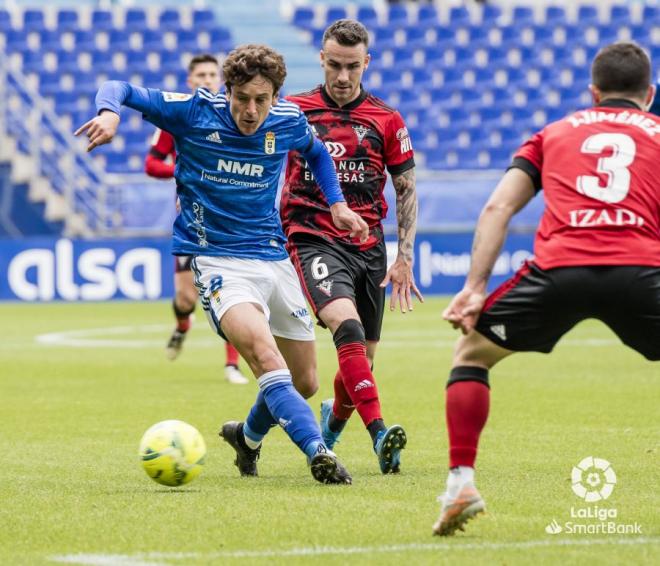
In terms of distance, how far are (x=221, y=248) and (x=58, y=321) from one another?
13.8 metres

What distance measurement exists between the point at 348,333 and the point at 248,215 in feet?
2.70

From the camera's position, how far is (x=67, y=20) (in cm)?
3058

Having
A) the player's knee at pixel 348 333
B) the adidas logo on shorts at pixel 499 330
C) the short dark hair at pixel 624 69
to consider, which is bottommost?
the player's knee at pixel 348 333

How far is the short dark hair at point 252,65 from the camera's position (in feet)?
22.6

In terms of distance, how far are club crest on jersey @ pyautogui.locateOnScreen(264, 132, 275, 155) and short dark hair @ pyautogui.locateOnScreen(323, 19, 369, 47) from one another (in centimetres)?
89

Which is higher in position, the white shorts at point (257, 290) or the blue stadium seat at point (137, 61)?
the white shorts at point (257, 290)

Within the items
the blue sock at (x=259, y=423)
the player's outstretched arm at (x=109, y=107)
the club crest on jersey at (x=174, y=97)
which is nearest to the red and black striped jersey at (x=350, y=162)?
the club crest on jersey at (x=174, y=97)

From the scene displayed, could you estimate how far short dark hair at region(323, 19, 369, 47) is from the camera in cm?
797

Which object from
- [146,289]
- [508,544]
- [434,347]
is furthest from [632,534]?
[146,289]

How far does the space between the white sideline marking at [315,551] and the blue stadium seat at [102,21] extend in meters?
26.5

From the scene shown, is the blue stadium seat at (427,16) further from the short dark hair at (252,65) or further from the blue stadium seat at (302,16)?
the short dark hair at (252,65)

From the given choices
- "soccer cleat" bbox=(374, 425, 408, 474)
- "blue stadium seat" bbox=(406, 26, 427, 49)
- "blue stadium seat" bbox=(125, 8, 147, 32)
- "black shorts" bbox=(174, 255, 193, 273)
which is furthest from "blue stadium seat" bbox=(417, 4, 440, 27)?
"soccer cleat" bbox=(374, 425, 408, 474)

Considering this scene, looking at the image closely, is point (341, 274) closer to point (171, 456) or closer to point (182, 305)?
point (171, 456)

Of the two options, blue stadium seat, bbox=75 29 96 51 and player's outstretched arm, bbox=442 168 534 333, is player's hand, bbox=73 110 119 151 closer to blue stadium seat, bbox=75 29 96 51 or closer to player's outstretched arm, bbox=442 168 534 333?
player's outstretched arm, bbox=442 168 534 333
